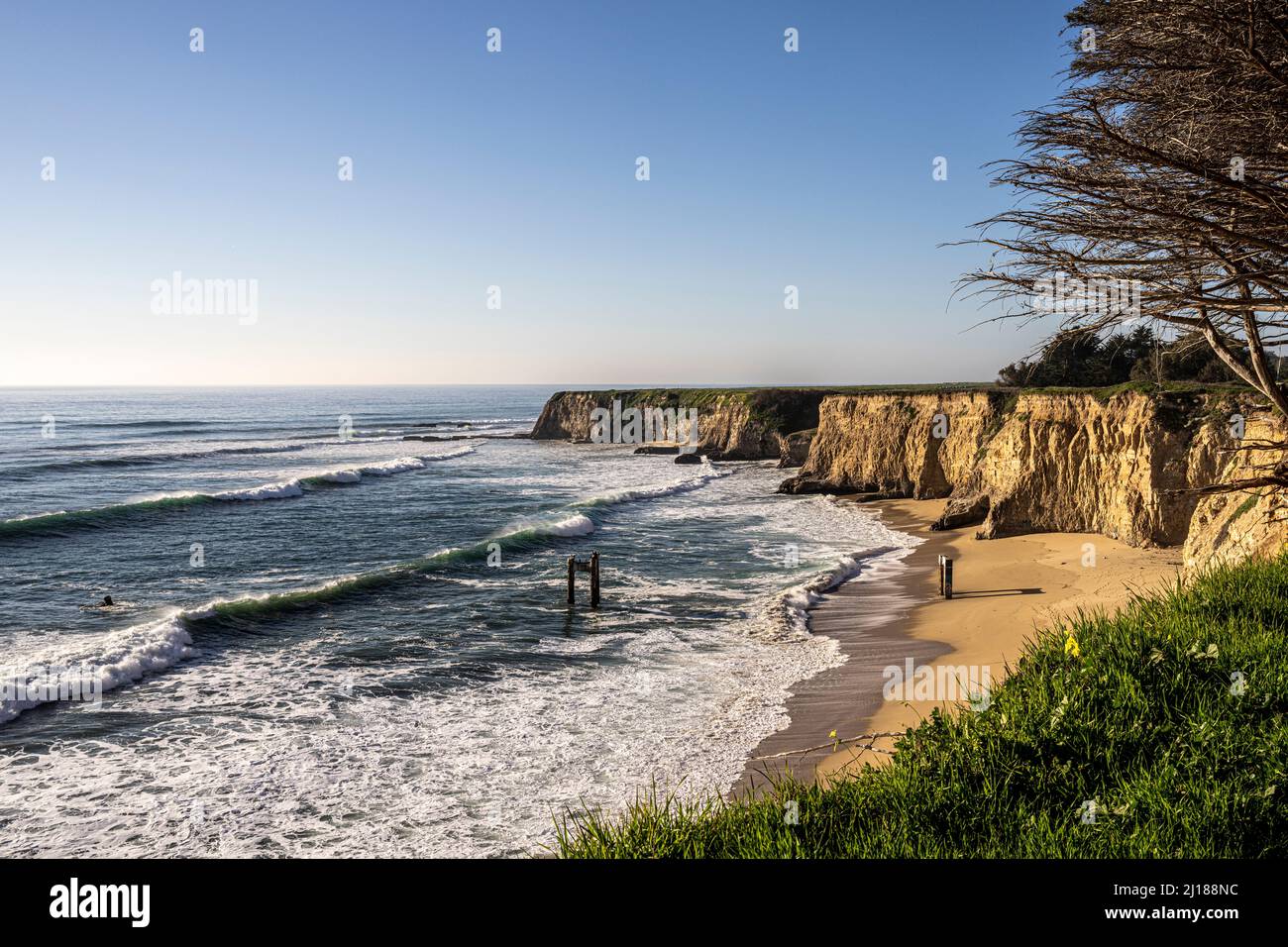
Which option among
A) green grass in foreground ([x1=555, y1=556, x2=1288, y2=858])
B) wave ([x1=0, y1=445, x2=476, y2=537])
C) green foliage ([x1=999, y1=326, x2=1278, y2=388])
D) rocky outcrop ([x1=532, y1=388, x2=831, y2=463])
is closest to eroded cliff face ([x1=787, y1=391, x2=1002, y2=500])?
green foliage ([x1=999, y1=326, x2=1278, y2=388])

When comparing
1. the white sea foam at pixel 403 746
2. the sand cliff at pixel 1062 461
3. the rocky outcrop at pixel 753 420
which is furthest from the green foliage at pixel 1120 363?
the rocky outcrop at pixel 753 420

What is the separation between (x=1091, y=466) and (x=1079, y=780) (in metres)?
23.9

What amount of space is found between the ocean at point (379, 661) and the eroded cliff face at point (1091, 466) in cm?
482

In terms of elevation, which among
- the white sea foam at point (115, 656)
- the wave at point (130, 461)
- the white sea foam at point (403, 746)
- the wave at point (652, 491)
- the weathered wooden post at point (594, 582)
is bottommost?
the white sea foam at point (403, 746)

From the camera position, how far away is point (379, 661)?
18484mm

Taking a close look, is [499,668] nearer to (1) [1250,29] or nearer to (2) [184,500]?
(1) [1250,29]

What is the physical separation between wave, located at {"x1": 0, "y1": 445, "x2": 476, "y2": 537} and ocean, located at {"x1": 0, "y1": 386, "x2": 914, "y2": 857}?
20 centimetres

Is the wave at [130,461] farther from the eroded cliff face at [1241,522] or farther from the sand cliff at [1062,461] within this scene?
the eroded cliff face at [1241,522]

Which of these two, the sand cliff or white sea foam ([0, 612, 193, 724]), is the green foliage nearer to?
the sand cliff

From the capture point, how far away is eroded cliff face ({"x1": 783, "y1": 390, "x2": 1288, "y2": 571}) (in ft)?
50.3

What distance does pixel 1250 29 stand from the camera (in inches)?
232

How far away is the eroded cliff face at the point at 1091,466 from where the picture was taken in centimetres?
1533

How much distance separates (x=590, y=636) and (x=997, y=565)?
13.8m
